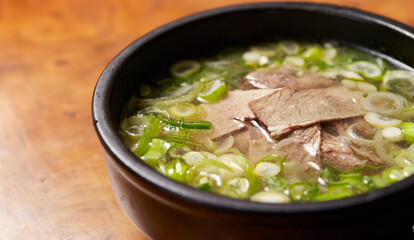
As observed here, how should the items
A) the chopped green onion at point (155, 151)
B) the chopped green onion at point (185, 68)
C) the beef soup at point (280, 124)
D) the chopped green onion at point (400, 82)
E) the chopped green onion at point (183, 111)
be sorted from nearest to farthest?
the beef soup at point (280, 124), the chopped green onion at point (155, 151), the chopped green onion at point (183, 111), the chopped green onion at point (400, 82), the chopped green onion at point (185, 68)

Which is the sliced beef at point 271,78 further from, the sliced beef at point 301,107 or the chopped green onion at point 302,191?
the chopped green onion at point 302,191

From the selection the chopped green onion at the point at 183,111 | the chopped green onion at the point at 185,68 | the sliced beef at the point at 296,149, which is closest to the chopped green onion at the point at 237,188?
the sliced beef at the point at 296,149

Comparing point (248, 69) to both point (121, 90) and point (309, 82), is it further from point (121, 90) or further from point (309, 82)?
point (121, 90)

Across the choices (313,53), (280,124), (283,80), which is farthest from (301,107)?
(313,53)

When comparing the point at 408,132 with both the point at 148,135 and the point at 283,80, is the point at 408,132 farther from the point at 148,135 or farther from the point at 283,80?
the point at 148,135

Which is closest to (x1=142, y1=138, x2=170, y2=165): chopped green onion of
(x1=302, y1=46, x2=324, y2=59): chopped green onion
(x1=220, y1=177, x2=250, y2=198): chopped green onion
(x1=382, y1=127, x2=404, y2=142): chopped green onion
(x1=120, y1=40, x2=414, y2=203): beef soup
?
(x1=120, y1=40, x2=414, y2=203): beef soup

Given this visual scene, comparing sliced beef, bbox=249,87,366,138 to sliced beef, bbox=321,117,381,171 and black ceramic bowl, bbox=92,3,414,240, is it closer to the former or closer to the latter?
sliced beef, bbox=321,117,381,171

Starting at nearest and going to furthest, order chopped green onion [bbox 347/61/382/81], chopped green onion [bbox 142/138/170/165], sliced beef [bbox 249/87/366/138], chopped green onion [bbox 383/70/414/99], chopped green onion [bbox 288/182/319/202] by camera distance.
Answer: chopped green onion [bbox 288/182/319/202] → chopped green onion [bbox 142/138/170/165] → sliced beef [bbox 249/87/366/138] → chopped green onion [bbox 383/70/414/99] → chopped green onion [bbox 347/61/382/81]
